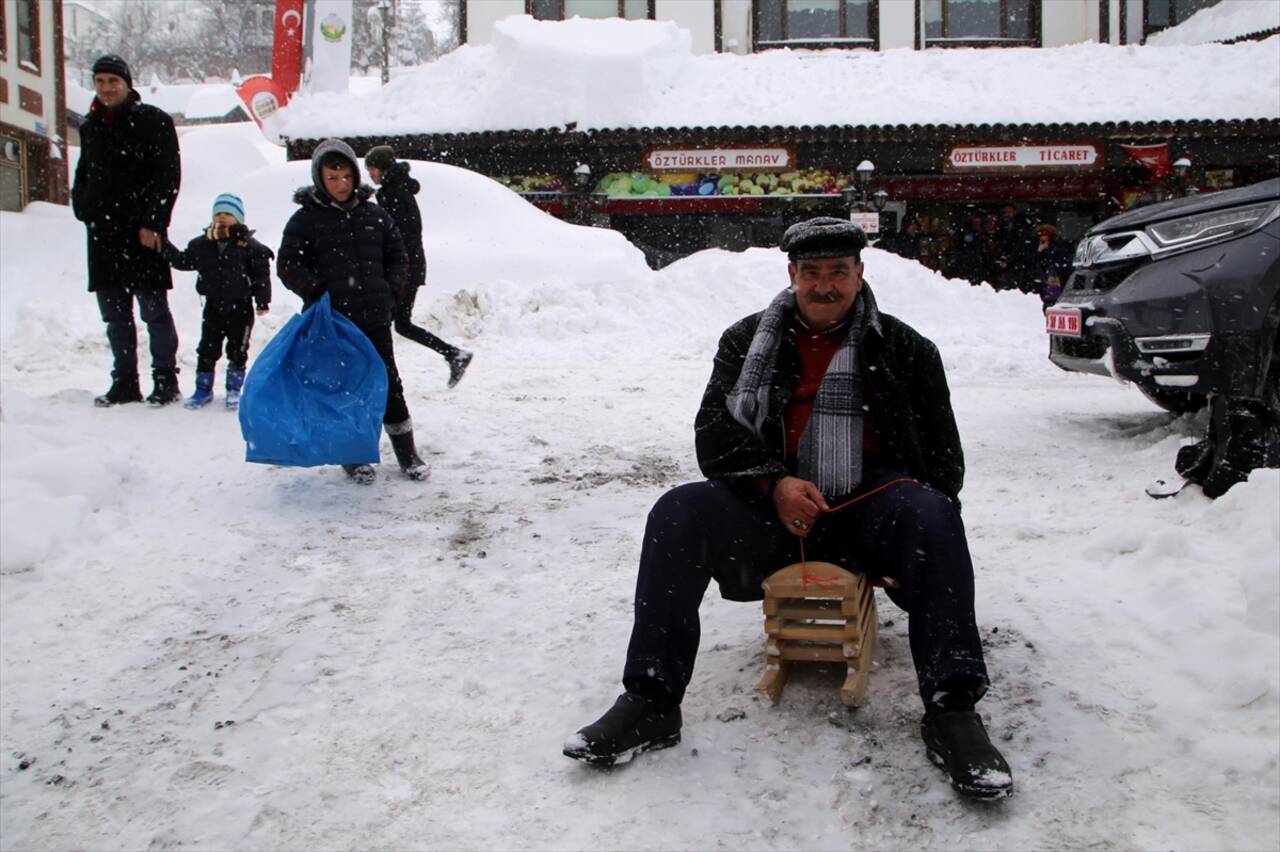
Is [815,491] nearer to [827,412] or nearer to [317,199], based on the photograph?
[827,412]

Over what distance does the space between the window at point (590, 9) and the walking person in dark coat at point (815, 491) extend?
21163mm

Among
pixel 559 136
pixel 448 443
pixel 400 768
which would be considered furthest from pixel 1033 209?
pixel 400 768

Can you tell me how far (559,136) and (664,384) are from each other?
1084cm

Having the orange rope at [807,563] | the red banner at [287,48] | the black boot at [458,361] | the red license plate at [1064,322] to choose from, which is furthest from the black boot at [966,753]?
the red banner at [287,48]

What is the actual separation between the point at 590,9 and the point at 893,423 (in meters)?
21.7

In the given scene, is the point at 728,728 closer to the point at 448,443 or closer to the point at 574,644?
the point at 574,644

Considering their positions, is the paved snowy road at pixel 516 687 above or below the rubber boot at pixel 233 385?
below

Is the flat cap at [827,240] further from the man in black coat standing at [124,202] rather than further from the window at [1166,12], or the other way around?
the window at [1166,12]

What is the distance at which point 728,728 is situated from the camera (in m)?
2.72

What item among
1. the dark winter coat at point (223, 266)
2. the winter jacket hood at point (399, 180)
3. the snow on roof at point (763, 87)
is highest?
the snow on roof at point (763, 87)

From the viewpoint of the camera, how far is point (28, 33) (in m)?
22.4

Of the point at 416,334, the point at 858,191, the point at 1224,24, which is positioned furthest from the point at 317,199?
the point at 1224,24

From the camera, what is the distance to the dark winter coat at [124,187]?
6.39 metres

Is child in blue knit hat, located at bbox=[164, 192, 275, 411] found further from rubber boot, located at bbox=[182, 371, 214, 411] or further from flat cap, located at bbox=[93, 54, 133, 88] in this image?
flat cap, located at bbox=[93, 54, 133, 88]
